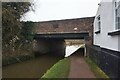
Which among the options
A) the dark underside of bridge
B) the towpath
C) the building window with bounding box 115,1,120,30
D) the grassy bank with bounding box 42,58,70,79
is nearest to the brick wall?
the dark underside of bridge

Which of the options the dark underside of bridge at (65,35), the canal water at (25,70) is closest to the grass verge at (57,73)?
the canal water at (25,70)

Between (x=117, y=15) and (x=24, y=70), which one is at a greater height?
(x=117, y=15)

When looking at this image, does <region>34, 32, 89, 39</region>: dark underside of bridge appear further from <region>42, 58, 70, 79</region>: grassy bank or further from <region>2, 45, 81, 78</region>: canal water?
<region>42, 58, 70, 79</region>: grassy bank

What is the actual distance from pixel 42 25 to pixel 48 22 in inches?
36.8

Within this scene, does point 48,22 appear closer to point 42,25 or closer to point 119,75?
point 42,25

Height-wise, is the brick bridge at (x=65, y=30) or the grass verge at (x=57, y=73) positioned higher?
the brick bridge at (x=65, y=30)

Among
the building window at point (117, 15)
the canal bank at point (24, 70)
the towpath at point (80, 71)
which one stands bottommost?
the canal bank at point (24, 70)

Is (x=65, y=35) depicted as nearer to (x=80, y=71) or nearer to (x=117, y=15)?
(x=80, y=71)

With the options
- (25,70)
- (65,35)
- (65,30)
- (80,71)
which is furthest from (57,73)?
(65,30)

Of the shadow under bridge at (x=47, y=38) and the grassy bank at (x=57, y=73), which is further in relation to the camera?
the shadow under bridge at (x=47, y=38)

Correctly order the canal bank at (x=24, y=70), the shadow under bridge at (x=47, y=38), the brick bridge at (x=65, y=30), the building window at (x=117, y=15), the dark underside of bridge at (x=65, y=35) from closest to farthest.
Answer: the building window at (x=117, y=15) → the canal bank at (x=24, y=70) → the brick bridge at (x=65, y=30) → the dark underside of bridge at (x=65, y=35) → the shadow under bridge at (x=47, y=38)

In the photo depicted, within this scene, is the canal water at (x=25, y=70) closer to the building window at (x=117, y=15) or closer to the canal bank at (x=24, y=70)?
the canal bank at (x=24, y=70)

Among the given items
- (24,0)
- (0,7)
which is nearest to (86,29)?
(24,0)

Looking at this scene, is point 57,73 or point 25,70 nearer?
point 57,73
